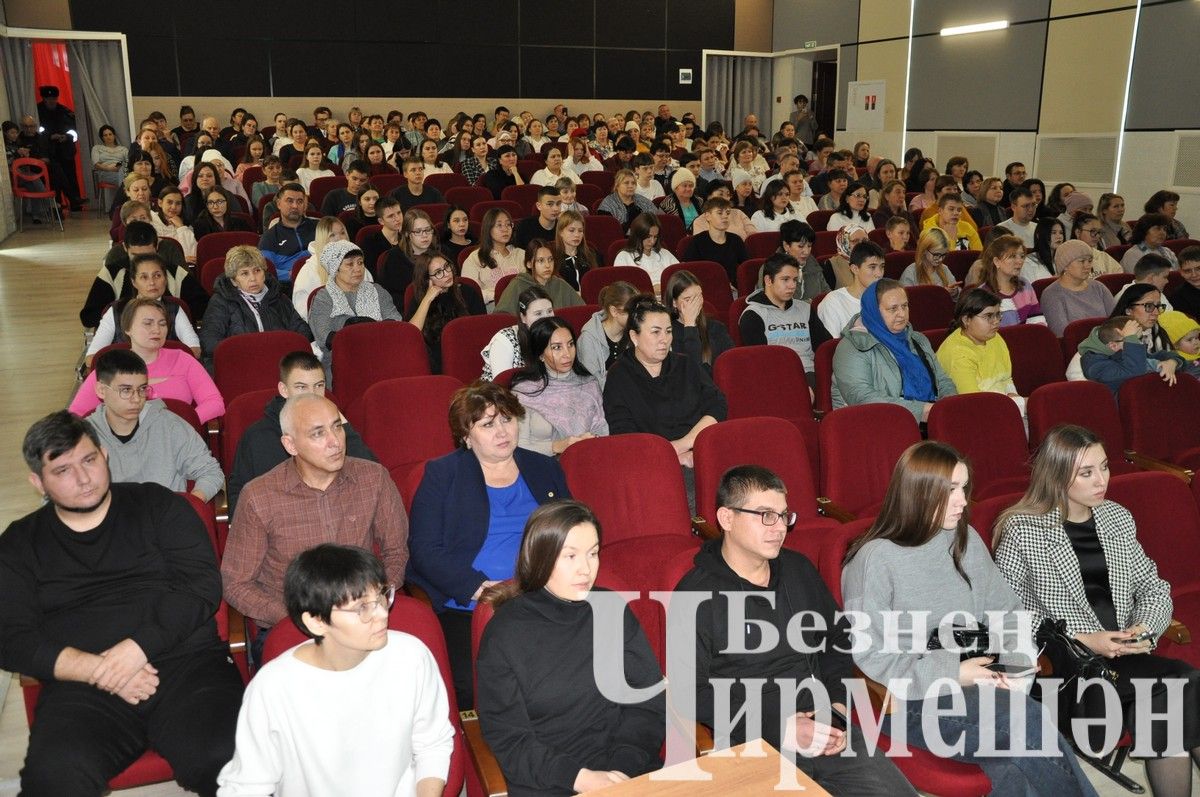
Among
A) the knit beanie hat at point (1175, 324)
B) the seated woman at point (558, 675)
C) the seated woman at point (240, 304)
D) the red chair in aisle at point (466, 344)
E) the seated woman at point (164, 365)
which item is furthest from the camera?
the knit beanie hat at point (1175, 324)

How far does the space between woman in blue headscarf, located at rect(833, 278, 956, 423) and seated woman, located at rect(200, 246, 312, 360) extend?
304cm

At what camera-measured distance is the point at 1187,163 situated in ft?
31.0

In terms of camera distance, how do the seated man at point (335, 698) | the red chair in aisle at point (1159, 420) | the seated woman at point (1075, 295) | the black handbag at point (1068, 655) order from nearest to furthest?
1. the seated man at point (335, 698)
2. the black handbag at point (1068, 655)
3. the red chair in aisle at point (1159, 420)
4. the seated woman at point (1075, 295)

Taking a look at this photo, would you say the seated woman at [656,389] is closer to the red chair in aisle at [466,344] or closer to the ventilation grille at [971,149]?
the red chair in aisle at [466,344]

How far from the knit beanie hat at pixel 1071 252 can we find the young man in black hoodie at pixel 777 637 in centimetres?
406

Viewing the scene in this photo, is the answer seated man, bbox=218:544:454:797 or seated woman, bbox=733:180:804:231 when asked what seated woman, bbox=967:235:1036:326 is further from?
seated man, bbox=218:544:454:797

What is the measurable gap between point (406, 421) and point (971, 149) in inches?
422

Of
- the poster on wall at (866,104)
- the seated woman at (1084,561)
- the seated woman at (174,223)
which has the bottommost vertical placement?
the seated woman at (1084,561)

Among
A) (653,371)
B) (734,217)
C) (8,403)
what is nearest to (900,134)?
(734,217)

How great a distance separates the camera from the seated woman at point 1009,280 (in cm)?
550

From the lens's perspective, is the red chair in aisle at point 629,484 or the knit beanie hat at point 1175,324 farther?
the knit beanie hat at point 1175,324

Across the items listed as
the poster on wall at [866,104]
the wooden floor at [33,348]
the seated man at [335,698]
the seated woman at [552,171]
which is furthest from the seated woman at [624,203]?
the poster on wall at [866,104]

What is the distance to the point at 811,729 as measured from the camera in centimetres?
234

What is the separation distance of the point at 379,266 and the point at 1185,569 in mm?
4822
